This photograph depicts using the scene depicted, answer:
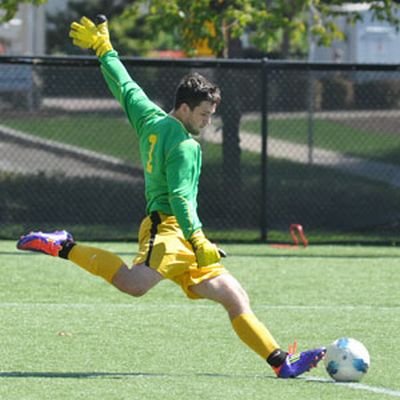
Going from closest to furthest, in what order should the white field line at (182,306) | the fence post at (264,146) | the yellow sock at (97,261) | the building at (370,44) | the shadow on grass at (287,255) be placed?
1. the yellow sock at (97,261)
2. the white field line at (182,306)
3. the shadow on grass at (287,255)
4. the fence post at (264,146)
5. the building at (370,44)

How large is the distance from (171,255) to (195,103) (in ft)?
2.77

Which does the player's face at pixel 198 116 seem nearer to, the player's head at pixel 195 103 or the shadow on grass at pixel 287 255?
the player's head at pixel 195 103

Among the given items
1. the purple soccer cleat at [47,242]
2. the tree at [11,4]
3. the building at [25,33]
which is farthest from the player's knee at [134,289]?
the building at [25,33]

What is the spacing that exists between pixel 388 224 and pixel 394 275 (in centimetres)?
318

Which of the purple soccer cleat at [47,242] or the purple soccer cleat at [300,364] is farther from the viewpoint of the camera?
the purple soccer cleat at [47,242]

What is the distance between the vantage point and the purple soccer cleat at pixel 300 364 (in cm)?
750

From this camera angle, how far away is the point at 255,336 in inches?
295

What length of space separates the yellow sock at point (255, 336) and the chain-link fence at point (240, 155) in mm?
7476

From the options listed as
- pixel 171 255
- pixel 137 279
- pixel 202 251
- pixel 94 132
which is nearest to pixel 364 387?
pixel 202 251

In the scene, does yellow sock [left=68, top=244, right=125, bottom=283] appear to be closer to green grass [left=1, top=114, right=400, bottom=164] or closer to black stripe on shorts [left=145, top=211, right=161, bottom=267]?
black stripe on shorts [left=145, top=211, right=161, bottom=267]

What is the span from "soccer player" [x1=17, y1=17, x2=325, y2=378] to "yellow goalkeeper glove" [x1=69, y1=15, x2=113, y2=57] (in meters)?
0.74

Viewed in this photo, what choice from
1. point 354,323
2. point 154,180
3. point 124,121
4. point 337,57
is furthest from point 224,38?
point 337,57

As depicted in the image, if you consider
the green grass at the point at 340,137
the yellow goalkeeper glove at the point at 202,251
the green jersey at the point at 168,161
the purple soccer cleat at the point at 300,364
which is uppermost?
Answer: the green jersey at the point at 168,161

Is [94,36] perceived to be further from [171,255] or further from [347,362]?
[347,362]
